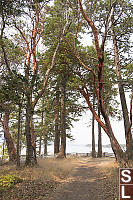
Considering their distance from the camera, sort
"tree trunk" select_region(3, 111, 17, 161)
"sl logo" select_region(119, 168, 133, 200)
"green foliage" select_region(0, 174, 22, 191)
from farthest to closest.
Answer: "tree trunk" select_region(3, 111, 17, 161)
"green foliage" select_region(0, 174, 22, 191)
"sl logo" select_region(119, 168, 133, 200)

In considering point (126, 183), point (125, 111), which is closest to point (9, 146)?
point (125, 111)

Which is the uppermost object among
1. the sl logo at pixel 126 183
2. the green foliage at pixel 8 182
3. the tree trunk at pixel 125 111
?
the tree trunk at pixel 125 111

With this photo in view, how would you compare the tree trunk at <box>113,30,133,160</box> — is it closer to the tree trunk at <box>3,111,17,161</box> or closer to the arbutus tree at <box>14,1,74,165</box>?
the arbutus tree at <box>14,1,74,165</box>

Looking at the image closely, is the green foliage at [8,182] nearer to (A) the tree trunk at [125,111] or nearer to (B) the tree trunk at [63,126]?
(A) the tree trunk at [125,111]

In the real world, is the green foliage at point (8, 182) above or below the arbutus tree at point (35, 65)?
below

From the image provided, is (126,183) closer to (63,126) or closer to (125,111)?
(125,111)

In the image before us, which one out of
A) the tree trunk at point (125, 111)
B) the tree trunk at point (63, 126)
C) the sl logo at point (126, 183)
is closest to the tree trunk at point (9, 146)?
the tree trunk at point (63, 126)

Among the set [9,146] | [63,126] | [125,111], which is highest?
[125,111]

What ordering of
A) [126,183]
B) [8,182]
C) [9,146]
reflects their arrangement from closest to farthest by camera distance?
1. [126,183]
2. [8,182]
3. [9,146]

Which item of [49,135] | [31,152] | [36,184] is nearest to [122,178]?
[36,184]

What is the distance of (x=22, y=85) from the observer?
33.9ft

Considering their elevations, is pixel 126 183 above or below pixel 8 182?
above

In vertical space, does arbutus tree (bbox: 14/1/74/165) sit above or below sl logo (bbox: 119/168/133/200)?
above

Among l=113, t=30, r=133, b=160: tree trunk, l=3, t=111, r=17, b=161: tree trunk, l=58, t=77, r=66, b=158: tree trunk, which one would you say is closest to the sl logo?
l=113, t=30, r=133, b=160: tree trunk
